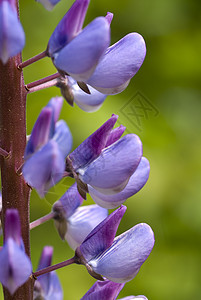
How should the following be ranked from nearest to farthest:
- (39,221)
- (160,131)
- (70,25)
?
(70,25) → (39,221) → (160,131)

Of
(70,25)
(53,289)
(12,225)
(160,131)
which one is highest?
(70,25)

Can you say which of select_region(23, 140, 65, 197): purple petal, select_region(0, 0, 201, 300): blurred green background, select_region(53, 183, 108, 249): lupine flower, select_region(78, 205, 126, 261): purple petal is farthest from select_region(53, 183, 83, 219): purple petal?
select_region(0, 0, 201, 300): blurred green background

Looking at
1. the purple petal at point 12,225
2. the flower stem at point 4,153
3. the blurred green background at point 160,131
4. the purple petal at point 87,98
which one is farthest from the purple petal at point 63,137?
the blurred green background at point 160,131

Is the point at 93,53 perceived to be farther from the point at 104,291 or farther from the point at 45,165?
the point at 104,291

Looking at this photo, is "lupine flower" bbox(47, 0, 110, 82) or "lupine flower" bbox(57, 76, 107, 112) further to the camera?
"lupine flower" bbox(57, 76, 107, 112)

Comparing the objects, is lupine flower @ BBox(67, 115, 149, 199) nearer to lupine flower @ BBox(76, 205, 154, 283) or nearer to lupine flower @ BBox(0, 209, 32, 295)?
lupine flower @ BBox(76, 205, 154, 283)

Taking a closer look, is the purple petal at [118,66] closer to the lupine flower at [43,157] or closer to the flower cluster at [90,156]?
the flower cluster at [90,156]

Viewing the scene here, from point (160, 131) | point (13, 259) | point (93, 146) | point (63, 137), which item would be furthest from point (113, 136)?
point (160, 131)
